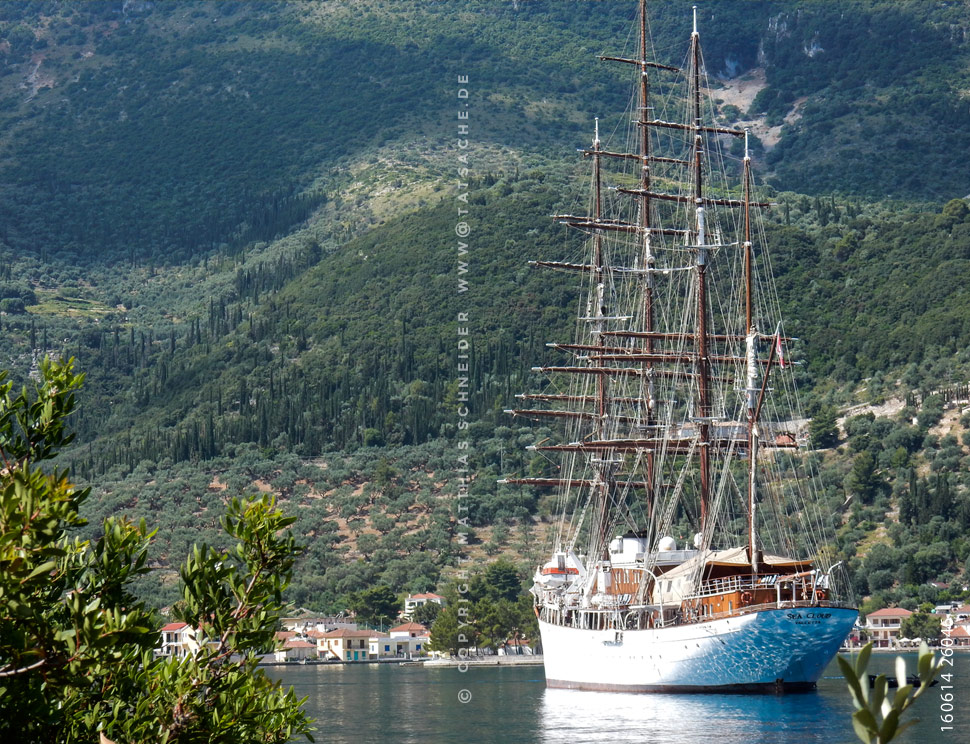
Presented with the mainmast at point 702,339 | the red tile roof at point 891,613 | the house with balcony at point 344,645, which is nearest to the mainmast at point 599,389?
the mainmast at point 702,339

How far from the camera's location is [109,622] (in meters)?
11.2

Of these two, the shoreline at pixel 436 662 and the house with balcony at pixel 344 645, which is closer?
the shoreline at pixel 436 662

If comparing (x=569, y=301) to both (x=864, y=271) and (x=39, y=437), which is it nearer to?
(x=864, y=271)

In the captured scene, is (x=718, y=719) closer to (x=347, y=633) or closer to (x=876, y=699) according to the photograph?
(x=876, y=699)

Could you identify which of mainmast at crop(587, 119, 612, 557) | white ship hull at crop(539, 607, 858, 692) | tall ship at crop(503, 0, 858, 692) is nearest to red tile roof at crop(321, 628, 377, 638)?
tall ship at crop(503, 0, 858, 692)

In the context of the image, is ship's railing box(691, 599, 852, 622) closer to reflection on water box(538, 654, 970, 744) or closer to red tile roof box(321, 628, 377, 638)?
reflection on water box(538, 654, 970, 744)

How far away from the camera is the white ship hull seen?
5584 centimetres

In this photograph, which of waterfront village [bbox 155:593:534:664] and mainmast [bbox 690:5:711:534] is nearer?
mainmast [bbox 690:5:711:534]

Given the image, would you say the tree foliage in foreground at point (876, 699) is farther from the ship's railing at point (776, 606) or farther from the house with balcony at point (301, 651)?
the house with balcony at point (301, 651)

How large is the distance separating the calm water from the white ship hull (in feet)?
2.75

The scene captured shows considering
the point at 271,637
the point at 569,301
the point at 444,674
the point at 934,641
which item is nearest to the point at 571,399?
the point at 444,674

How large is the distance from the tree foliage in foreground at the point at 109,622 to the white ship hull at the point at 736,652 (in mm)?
42806

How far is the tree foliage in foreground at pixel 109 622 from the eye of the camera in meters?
11.2

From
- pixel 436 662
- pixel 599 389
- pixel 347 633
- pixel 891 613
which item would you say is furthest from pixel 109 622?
pixel 347 633
